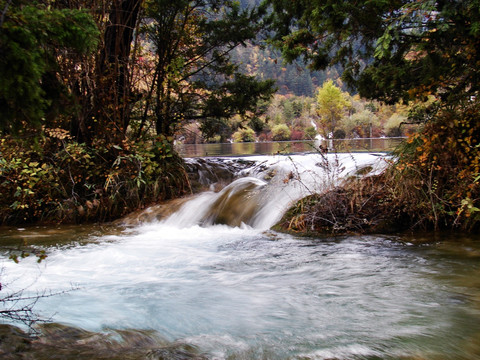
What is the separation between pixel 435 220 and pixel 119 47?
6.86 m

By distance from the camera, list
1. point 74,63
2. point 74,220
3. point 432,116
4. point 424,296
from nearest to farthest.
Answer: point 424,296 < point 432,116 < point 74,63 < point 74,220

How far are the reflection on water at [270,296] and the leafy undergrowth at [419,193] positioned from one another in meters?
0.37

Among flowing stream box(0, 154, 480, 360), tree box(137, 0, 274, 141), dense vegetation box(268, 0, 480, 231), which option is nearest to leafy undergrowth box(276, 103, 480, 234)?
dense vegetation box(268, 0, 480, 231)

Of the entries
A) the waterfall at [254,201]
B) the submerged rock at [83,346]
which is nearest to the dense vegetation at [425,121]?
the waterfall at [254,201]

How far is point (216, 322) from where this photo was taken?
115 inches

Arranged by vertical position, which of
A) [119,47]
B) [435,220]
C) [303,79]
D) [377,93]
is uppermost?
[303,79]

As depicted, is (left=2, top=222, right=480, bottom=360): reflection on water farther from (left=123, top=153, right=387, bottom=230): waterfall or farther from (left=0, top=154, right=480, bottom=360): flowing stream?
(left=123, top=153, right=387, bottom=230): waterfall

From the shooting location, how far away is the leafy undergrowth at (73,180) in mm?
6832

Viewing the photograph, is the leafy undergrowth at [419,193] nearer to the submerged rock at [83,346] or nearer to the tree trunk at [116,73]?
the submerged rock at [83,346]

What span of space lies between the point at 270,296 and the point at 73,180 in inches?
216

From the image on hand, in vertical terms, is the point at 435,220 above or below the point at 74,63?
below

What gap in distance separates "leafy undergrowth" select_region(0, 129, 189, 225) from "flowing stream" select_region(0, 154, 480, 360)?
27.7 inches

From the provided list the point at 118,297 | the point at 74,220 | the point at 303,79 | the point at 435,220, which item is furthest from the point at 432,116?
the point at 303,79

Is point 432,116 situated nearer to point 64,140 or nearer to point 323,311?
point 323,311
